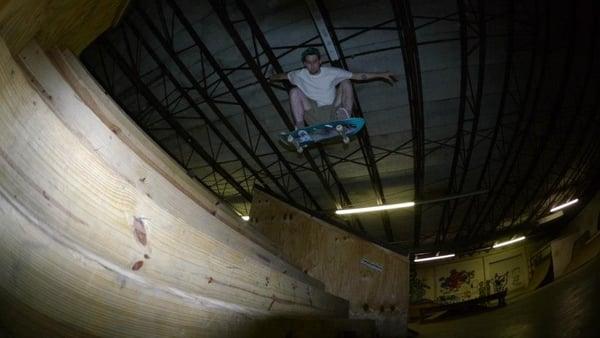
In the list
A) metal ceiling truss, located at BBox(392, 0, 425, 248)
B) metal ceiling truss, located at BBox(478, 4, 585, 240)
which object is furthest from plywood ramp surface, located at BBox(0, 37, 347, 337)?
metal ceiling truss, located at BBox(478, 4, 585, 240)

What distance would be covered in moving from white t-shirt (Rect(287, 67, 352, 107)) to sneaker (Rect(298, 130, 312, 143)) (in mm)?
653

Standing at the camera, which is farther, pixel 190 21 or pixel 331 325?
pixel 190 21

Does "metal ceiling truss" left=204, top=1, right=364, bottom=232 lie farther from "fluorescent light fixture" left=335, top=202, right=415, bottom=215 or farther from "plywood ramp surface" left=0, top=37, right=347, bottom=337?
"plywood ramp surface" left=0, top=37, right=347, bottom=337

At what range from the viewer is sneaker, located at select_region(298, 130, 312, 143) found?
23.9ft

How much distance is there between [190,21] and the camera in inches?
328

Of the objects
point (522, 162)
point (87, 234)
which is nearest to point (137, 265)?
point (87, 234)

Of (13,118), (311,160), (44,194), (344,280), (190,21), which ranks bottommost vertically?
(44,194)

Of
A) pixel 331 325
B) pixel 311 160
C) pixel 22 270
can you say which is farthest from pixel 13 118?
pixel 311 160

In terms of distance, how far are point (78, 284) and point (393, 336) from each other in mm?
4231

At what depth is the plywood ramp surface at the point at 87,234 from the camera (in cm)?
99

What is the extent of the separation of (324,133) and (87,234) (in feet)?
20.6

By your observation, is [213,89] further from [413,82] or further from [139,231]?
[139,231]

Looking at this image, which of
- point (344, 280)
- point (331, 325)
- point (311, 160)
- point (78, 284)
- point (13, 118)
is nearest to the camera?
point (13, 118)

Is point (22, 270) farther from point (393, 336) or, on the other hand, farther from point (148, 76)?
point (148, 76)
